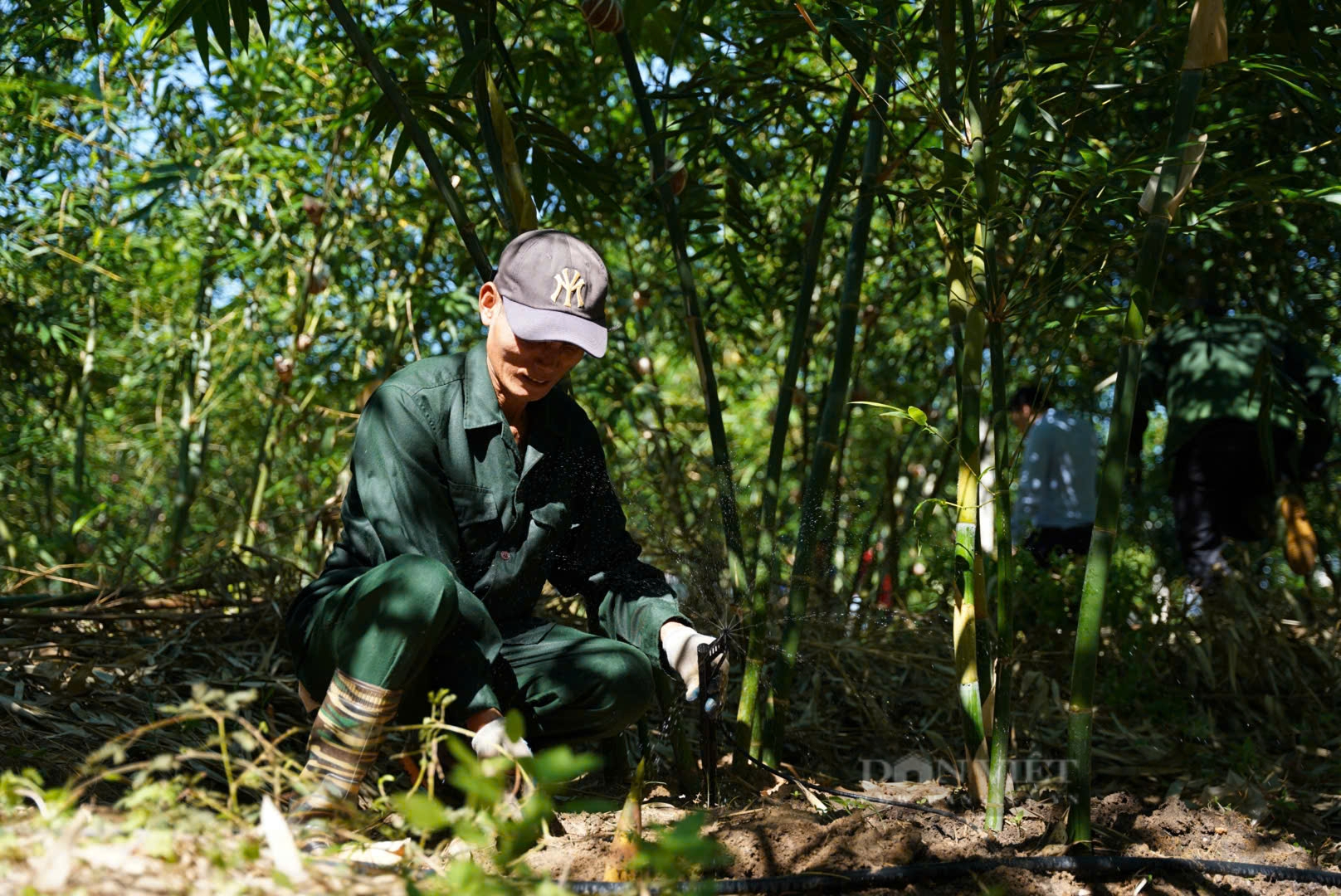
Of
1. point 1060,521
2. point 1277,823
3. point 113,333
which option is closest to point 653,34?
point 1277,823

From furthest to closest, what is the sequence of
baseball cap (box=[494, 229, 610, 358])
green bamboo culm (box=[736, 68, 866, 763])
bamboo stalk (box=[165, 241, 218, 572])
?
bamboo stalk (box=[165, 241, 218, 572]) < green bamboo culm (box=[736, 68, 866, 763]) < baseball cap (box=[494, 229, 610, 358])

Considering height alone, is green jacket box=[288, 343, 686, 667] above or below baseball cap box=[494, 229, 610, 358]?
below

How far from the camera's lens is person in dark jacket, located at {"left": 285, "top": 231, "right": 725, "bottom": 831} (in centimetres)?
174

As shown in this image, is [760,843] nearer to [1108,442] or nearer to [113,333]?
[1108,442]

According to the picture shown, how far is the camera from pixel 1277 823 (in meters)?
2.38

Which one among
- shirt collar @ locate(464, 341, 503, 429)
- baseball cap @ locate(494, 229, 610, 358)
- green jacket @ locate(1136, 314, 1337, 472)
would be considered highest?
green jacket @ locate(1136, 314, 1337, 472)

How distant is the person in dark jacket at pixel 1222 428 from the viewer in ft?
11.6

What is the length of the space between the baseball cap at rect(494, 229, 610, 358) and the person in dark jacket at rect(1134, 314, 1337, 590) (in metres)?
2.33

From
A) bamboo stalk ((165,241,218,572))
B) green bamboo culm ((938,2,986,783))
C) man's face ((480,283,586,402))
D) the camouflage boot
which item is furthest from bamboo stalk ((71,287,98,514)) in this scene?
green bamboo culm ((938,2,986,783))

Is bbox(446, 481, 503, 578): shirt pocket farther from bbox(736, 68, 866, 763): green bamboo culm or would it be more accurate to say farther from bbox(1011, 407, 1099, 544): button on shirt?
bbox(1011, 407, 1099, 544): button on shirt

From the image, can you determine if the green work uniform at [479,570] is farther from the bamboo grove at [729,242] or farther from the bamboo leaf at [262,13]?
the bamboo leaf at [262,13]

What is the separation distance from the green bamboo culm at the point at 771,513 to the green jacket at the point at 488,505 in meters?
0.22

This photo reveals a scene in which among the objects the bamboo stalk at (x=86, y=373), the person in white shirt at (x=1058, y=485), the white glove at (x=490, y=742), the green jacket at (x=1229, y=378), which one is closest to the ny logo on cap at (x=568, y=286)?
the white glove at (x=490, y=742)

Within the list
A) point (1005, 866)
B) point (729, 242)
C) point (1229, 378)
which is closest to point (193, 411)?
point (729, 242)
